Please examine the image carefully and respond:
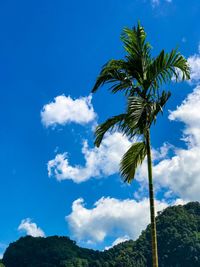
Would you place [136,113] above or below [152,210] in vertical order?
above

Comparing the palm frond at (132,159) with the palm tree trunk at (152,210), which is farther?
the palm frond at (132,159)

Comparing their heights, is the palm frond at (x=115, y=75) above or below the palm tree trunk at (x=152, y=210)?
above

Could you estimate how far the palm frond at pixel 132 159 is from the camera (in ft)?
42.9

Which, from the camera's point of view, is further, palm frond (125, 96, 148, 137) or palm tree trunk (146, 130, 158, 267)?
palm frond (125, 96, 148, 137)

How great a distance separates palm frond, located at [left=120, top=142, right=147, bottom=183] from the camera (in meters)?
13.1

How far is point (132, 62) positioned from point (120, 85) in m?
0.65

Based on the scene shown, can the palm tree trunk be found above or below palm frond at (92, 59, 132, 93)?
below

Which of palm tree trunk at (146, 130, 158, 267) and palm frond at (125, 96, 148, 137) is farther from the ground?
palm frond at (125, 96, 148, 137)

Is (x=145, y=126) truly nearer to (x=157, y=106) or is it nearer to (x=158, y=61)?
(x=157, y=106)

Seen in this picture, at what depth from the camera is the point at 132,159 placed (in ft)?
43.1

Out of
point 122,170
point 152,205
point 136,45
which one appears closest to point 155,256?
point 152,205

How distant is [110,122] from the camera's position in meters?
12.9

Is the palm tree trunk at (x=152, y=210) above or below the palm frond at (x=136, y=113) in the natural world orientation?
below

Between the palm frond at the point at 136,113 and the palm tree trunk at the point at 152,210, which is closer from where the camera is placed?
the palm tree trunk at the point at 152,210
